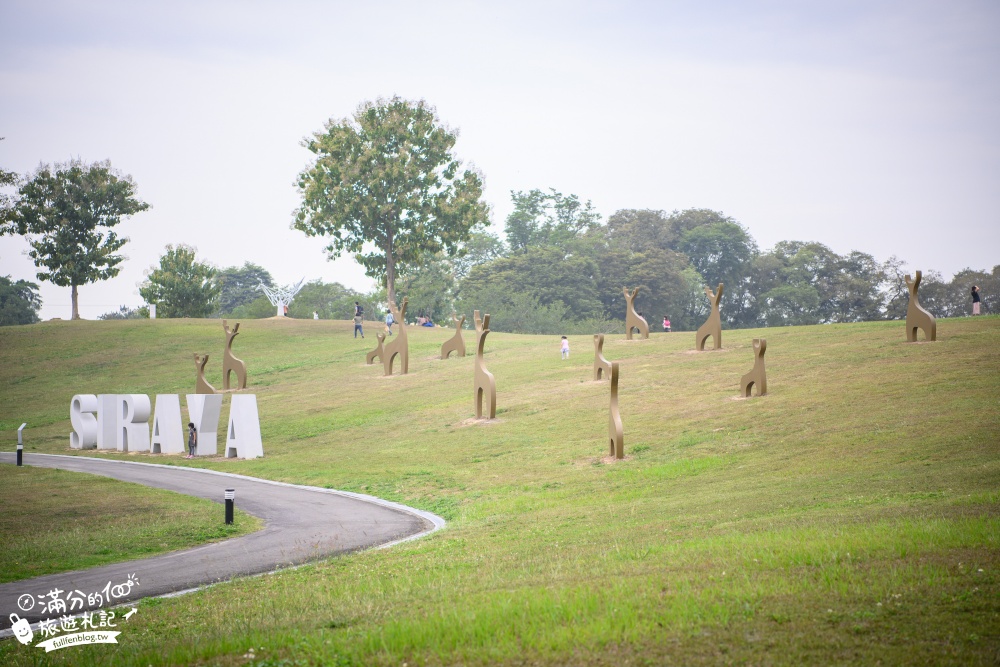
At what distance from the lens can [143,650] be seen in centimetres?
873

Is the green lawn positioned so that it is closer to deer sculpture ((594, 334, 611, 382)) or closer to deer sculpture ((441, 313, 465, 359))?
deer sculpture ((594, 334, 611, 382))

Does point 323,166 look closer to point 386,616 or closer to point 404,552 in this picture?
point 404,552

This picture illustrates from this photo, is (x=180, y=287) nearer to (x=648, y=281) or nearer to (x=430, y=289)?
(x=430, y=289)

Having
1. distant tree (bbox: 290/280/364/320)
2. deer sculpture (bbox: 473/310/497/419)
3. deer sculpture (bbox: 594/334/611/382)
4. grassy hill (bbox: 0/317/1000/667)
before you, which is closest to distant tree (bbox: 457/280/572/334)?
distant tree (bbox: 290/280/364/320)

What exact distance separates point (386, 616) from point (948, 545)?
243 inches

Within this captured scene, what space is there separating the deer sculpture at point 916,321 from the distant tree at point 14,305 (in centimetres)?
8972

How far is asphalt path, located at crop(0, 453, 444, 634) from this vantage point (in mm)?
12484

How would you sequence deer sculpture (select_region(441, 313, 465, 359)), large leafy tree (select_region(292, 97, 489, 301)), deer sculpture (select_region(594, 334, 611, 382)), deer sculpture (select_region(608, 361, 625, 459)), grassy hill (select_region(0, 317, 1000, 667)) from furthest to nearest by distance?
large leafy tree (select_region(292, 97, 489, 301))
deer sculpture (select_region(441, 313, 465, 359))
deer sculpture (select_region(594, 334, 611, 382))
deer sculpture (select_region(608, 361, 625, 459))
grassy hill (select_region(0, 317, 1000, 667))

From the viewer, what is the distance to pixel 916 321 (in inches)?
1395

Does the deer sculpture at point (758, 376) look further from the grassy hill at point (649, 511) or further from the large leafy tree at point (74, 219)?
the large leafy tree at point (74, 219)

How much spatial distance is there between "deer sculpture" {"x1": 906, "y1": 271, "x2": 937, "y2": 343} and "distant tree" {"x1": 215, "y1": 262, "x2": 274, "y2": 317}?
10259cm

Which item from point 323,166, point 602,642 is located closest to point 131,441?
point 602,642

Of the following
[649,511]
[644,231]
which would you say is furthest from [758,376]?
[644,231]
